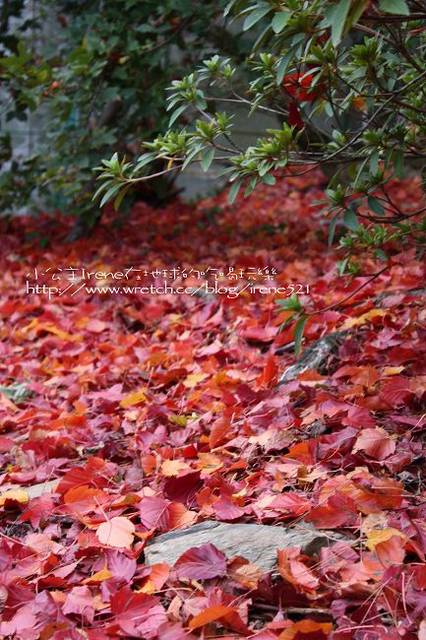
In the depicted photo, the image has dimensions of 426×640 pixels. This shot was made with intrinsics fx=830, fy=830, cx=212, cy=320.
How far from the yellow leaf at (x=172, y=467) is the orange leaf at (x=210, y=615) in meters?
0.53

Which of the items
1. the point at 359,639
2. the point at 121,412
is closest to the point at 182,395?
the point at 121,412

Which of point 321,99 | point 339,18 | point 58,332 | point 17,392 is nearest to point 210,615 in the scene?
point 339,18

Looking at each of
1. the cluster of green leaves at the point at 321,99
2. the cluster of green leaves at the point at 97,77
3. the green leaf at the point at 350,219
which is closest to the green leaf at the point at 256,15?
the cluster of green leaves at the point at 321,99

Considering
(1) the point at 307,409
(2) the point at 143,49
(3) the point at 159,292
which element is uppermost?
(2) the point at 143,49

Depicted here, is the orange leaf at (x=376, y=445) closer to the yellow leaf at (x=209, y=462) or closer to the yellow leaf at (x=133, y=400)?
the yellow leaf at (x=209, y=462)

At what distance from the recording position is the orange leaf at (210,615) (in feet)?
4.22

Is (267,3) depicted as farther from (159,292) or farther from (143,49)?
(143,49)

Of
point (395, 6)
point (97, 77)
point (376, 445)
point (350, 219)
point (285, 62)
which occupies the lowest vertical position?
point (376, 445)

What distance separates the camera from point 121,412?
7.73 ft

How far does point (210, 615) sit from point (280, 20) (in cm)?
96

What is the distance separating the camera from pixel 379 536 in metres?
1.44

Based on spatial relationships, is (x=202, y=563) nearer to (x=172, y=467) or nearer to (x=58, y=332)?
(x=172, y=467)

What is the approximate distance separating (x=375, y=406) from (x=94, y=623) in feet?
2.84

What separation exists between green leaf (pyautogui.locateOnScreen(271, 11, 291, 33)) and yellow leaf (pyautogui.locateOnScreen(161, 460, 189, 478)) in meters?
0.95
